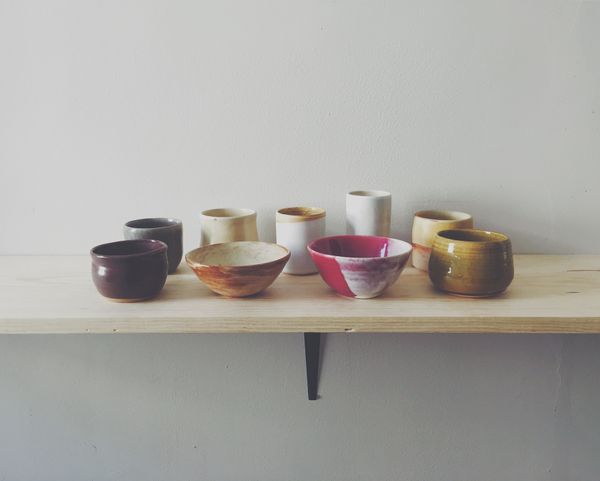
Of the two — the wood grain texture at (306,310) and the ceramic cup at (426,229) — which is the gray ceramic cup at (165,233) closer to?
the wood grain texture at (306,310)

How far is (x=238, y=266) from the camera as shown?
0.60 metres

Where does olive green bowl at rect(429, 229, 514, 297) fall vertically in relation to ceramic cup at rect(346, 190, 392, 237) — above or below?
below

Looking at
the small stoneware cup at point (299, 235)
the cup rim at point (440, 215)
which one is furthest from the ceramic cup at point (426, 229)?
the small stoneware cup at point (299, 235)

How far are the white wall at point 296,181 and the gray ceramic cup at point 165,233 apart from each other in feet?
0.28

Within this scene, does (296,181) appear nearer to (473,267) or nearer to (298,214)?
(298,214)

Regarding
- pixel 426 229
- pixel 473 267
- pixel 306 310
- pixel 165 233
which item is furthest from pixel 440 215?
pixel 165 233

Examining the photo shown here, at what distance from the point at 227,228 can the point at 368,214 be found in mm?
225

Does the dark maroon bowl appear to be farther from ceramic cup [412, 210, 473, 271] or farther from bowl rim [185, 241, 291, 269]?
ceramic cup [412, 210, 473, 271]

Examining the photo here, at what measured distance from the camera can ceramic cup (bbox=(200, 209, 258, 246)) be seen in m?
0.73

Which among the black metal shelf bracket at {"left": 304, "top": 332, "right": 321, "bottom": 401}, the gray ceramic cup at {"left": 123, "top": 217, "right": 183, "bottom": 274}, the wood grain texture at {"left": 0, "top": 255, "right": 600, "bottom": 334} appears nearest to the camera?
the wood grain texture at {"left": 0, "top": 255, "right": 600, "bottom": 334}

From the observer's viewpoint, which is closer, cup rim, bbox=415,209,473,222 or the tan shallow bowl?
the tan shallow bowl

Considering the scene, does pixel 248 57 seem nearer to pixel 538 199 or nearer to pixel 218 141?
pixel 218 141

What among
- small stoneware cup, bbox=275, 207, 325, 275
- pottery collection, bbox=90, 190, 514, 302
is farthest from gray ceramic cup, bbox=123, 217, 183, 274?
small stoneware cup, bbox=275, 207, 325, 275

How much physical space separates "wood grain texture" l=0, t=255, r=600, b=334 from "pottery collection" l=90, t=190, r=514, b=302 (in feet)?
0.08
